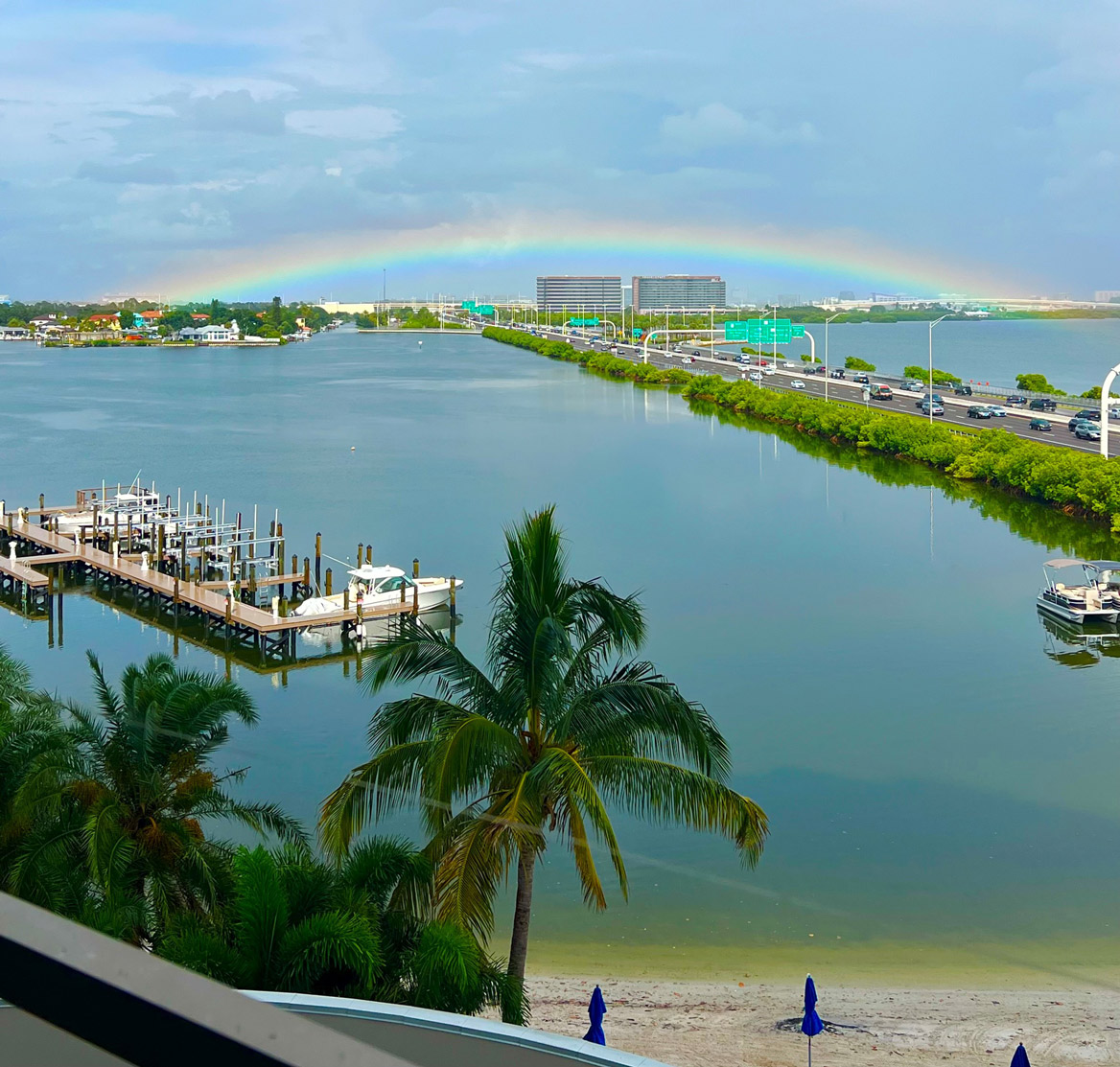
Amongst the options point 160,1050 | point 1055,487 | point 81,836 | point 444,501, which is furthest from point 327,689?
point 1055,487

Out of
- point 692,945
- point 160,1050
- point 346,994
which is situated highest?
point 160,1050

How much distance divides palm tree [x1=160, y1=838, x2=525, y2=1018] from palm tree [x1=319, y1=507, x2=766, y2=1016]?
0.55 metres

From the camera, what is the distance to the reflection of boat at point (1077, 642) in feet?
81.8

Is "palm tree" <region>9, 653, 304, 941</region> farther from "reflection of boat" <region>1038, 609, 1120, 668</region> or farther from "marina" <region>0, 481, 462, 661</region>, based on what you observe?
"reflection of boat" <region>1038, 609, 1120, 668</region>

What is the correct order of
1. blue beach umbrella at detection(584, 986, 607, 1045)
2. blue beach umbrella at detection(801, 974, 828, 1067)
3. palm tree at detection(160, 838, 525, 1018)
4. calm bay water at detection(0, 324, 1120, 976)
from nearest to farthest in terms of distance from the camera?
palm tree at detection(160, 838, 525, 1018)
blue beach umbrella at detection(584, 986, 607, 1045)
blue beach umbrella at detection(801, 974, 828, 1067)
calm bay water at detection(0, 324, 1120, 976)

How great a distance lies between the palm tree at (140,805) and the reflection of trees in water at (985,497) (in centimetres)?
2922

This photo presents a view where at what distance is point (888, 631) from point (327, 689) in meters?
11.2

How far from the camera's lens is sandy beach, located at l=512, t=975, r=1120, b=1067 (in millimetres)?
10875

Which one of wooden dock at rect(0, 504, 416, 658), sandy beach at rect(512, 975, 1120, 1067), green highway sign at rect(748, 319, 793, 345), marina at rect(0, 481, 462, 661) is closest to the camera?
sandy beach at rect(512, 975, 1120, 1067)

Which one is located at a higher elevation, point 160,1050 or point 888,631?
point 160,1050

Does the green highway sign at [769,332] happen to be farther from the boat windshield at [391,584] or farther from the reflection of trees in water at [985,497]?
the boat windshield at [391,584]

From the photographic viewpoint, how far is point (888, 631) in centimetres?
2655

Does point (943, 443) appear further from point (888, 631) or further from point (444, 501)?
point (888, 631)

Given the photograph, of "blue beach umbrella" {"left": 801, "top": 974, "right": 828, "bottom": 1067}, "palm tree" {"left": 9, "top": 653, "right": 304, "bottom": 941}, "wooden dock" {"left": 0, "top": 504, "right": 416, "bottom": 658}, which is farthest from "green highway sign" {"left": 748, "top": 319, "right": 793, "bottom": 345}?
"palm tree" {"left": 9, "top": 653, "right": 304, "bottom": 941}
